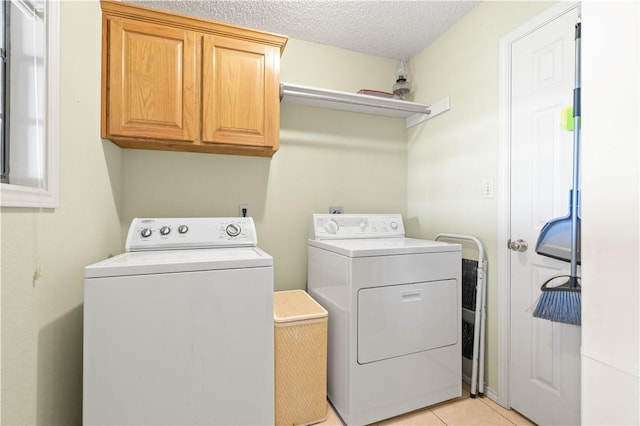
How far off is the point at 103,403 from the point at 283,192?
1563 millimetres

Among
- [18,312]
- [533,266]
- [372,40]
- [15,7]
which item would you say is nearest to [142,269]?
[18,312]

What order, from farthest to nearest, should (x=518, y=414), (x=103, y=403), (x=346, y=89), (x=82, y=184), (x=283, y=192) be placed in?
(x=346, y=89) → (x=283, y=192) → (x=518, y=414) → (x=82, y=184) → (x=103, y=403)

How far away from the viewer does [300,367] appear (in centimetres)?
159

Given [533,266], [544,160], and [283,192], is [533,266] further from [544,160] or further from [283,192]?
[283,192]

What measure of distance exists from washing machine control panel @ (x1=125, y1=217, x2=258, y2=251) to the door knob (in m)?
1.55

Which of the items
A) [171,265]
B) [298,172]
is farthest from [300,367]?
[298,172]

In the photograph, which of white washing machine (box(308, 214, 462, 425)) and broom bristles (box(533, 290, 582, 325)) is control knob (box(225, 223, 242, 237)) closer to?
white washing machine (box(308, 214, 462, 425))

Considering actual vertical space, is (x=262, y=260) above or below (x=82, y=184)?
below

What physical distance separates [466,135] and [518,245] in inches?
31.9

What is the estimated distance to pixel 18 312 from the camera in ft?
2.95

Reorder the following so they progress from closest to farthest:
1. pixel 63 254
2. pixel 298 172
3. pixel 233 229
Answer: pixel 63 254
pixel 233 229
pixel 298 172

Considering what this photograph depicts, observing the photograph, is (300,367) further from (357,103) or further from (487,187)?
(357,103)

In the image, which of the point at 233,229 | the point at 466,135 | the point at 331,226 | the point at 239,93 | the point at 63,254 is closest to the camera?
the point at 63,254

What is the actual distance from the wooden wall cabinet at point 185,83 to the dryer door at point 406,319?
1144mm
